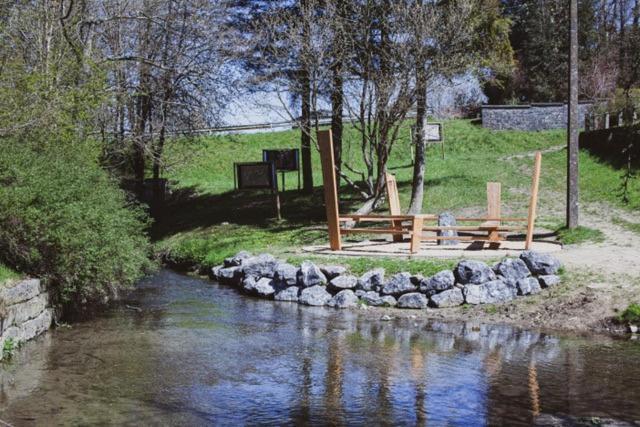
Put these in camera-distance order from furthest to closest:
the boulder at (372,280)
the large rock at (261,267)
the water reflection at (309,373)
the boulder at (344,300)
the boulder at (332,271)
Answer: the large rock at (261,267)
the boulder at (332,271)
the boulder at (372,280)
the boulder at (344,300)
the water reflection at (309,373)

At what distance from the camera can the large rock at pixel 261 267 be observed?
15.3m

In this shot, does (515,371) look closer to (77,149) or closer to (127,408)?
(127,408)

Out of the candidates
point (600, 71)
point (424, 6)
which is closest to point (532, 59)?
point (600, 71)

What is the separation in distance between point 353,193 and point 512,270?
13641 mm

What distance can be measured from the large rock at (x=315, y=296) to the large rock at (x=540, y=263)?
3.56 m

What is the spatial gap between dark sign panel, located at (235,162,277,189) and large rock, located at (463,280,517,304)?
11767 millimetres

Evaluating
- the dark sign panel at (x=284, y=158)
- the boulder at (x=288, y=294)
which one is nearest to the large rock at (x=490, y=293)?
the boulder at (x=288, y=294)

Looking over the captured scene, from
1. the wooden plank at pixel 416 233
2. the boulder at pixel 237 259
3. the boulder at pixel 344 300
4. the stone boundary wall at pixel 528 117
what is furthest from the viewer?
the stone boundary wall at pixel 528 117

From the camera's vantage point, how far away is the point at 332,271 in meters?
14.1

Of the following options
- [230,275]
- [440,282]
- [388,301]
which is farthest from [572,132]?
[230,275]

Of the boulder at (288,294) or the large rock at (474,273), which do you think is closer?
the large rock at (474,273)

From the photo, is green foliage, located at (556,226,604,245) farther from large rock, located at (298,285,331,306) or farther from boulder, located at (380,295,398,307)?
large rock, located at (298,285,331,306)

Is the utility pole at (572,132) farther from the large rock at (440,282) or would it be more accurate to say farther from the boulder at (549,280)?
the large rock at (440,282)

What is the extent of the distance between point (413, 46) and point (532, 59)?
24461 millimetres
